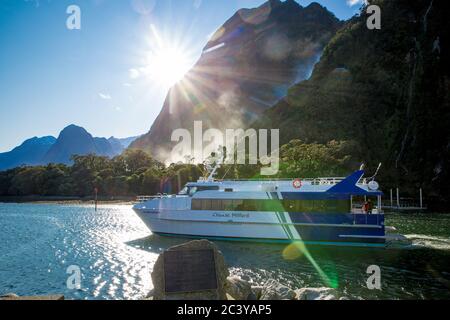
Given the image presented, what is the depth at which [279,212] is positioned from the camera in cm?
2545

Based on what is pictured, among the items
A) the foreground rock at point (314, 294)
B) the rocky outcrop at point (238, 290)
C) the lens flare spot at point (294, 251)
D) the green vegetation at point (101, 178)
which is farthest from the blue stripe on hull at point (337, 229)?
the green vegetation at point (101, 178)

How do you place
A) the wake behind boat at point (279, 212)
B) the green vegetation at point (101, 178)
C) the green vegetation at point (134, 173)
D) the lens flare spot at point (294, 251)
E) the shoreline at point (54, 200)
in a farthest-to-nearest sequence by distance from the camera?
the green vegetation at point (101, 178) < the shoreline at point (54, 200) < the green vegetation at point (134, 173) < the wake behind boat at point (279, 212) < the lens flare spot at point (294, 251)

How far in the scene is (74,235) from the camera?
3228 centimetres

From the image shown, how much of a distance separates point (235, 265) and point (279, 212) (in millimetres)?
6986

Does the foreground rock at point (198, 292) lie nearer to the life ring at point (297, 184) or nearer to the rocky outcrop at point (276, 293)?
the rocky outcrop at point (276, 293)

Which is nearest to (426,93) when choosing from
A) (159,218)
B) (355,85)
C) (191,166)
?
(355,85)

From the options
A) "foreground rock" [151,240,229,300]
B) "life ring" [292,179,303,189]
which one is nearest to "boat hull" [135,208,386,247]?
"life ring" [292,179,303,189]

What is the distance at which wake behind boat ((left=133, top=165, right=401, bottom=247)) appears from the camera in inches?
958

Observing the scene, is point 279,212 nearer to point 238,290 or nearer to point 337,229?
point 337,229

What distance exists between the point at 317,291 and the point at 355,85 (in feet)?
360

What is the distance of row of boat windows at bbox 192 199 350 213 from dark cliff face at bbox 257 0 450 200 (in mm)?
62843

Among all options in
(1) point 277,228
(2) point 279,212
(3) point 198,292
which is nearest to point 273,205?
(2) point 279,212

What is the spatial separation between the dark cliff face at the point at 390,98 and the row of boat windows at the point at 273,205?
62843 mm

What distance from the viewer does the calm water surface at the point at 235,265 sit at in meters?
15.5
